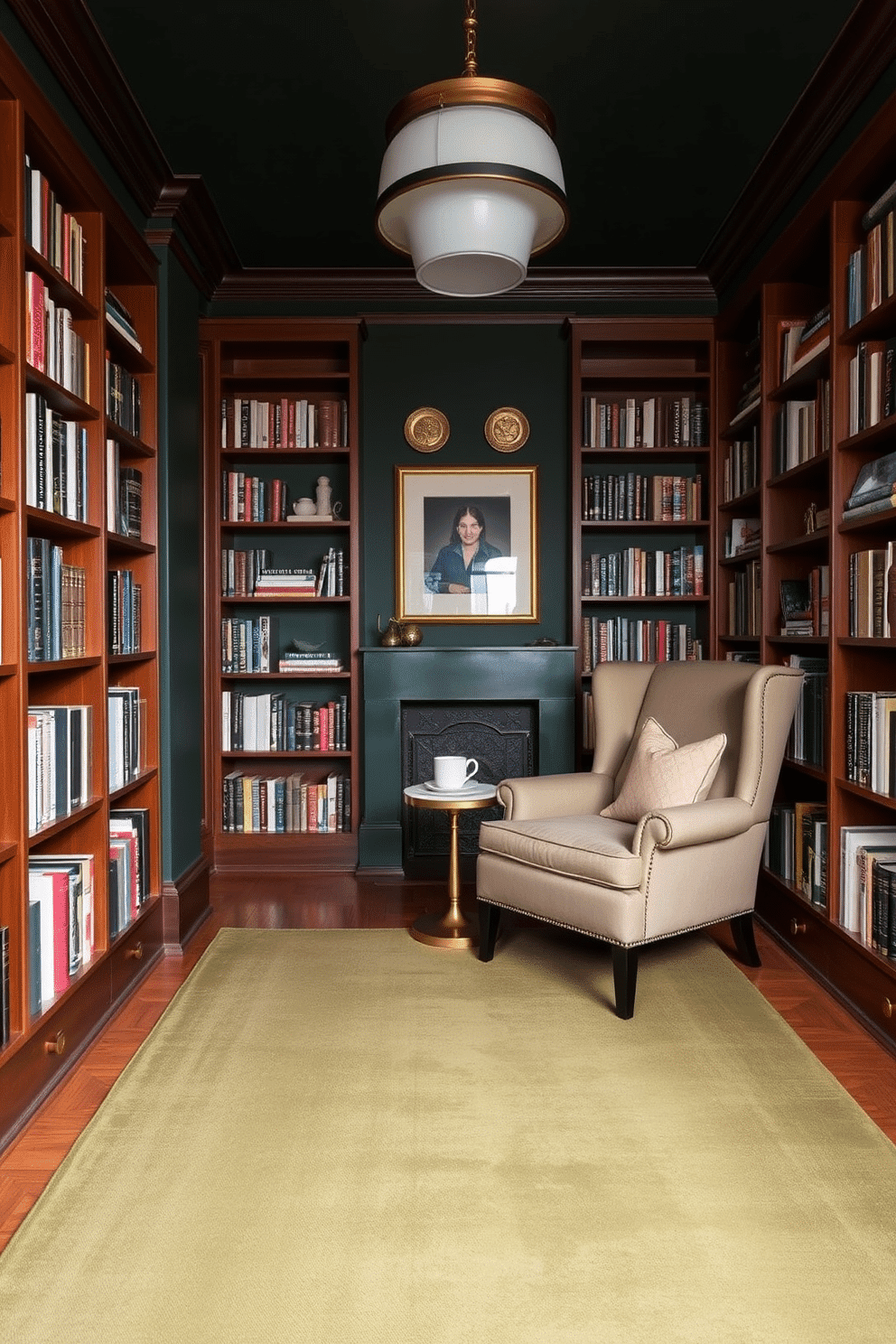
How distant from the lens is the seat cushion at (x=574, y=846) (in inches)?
112

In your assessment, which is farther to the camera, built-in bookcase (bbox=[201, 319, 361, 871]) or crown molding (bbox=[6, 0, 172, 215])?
built-in bookcase (bbox=[201, 319, 361, 871])

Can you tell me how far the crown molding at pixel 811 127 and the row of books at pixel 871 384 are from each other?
77 centimetres

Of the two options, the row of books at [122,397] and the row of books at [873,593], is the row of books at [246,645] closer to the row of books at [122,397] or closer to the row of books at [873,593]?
the row of books at [122,397]

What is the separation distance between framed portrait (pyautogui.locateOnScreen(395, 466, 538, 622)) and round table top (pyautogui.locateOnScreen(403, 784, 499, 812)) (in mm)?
1489

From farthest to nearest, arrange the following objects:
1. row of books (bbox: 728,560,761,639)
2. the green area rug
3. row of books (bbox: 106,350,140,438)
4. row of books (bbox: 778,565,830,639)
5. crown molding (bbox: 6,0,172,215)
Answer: row of books (bbox: 728,560,761,639) < row of books (bbox: 778,565,830,639) < row of books (bbox: 106,350,140,438) < crown molding (bbox: 6,0,172,215) < the green area rug

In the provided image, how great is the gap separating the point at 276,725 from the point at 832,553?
2788mm

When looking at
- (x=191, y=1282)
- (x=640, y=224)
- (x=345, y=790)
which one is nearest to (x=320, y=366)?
(x=640, y=224)

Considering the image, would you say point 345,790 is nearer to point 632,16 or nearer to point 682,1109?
point 682,1109

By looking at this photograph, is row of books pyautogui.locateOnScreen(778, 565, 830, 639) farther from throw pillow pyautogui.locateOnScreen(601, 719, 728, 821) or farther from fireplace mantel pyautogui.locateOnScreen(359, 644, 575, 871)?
fireplace mantel pyautogui.locateOnScreen(359, 644, 575, 871)

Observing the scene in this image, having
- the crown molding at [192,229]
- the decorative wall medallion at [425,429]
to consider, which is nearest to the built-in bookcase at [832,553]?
the decorative wall medallion at [425,429]

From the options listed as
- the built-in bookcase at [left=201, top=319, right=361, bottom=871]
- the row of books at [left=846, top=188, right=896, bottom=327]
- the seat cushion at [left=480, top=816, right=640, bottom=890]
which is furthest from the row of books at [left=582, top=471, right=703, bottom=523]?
the seat cushion at [left=480, top=816, right=640, bottom=890]

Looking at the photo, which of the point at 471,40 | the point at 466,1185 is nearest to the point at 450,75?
the point at 471,40

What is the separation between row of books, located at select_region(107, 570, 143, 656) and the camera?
3098mm

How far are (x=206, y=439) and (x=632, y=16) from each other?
2641 millimetres
